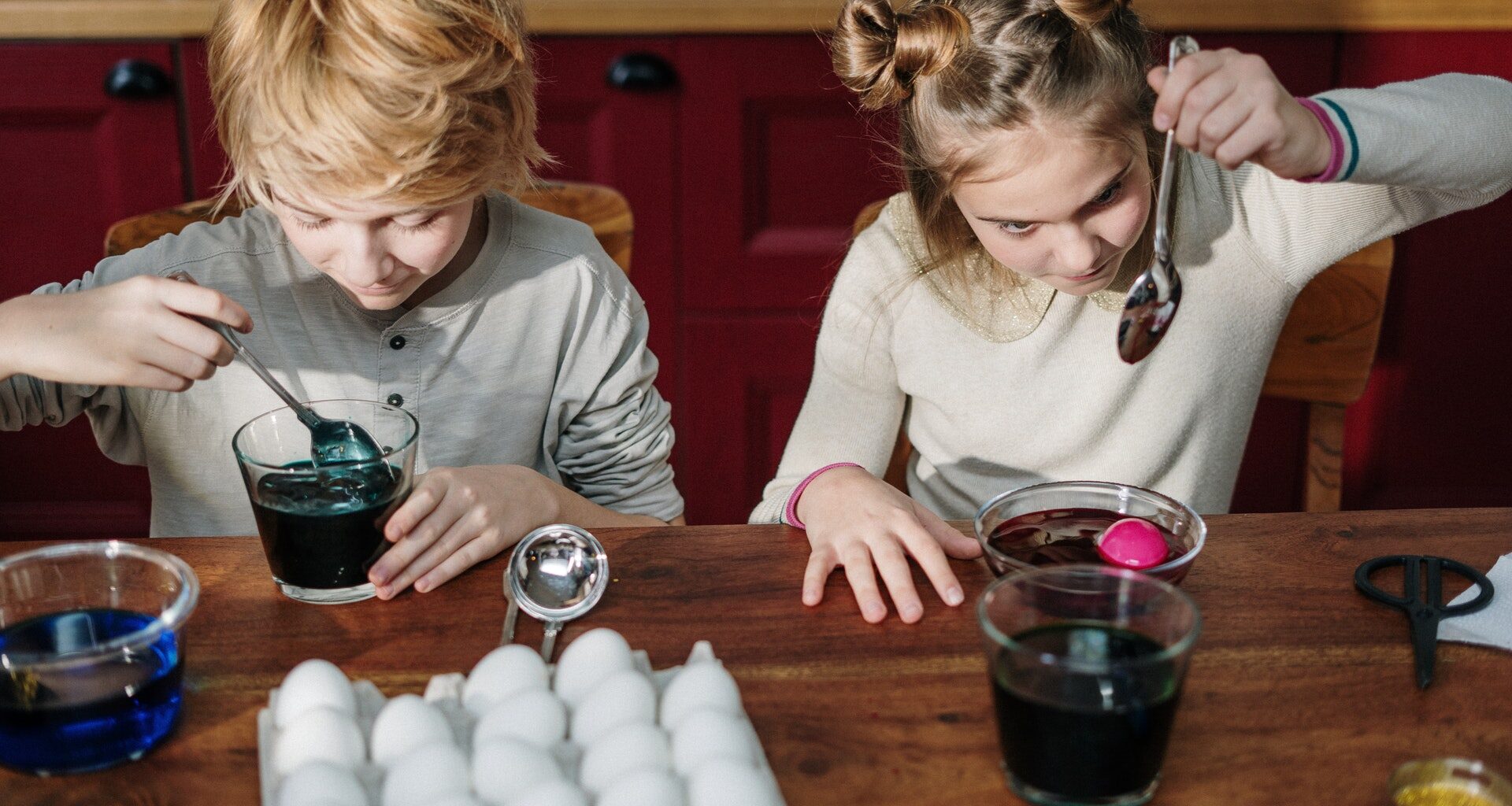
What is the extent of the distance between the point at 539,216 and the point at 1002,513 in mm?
621

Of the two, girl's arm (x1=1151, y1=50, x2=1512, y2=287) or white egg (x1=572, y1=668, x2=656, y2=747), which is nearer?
white egg (x1=572, y1=668, x2=656, y2=747)

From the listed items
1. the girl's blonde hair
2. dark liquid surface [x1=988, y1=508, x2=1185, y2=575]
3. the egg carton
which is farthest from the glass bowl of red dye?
the girl's blonde hair

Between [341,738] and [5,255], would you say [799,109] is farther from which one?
[341,738]

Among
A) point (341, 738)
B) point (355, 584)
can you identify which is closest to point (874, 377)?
point (355, 584)

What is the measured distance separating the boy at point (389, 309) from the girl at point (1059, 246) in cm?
22

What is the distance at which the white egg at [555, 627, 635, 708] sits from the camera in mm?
745

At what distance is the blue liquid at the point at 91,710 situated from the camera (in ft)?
2.28

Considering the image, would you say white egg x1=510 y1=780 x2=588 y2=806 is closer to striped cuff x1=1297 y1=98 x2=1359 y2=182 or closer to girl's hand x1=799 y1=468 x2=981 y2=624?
girl's hand x1=799 y1=468 x2=981 y2=624

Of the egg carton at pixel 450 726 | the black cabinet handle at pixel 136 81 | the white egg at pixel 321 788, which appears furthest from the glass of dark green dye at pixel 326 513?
the black cabinet handle at pixel 136 81

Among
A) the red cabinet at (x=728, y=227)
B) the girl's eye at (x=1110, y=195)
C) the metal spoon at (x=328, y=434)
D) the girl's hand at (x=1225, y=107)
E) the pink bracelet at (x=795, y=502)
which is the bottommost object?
the red cabinet at (x=728, y=227)

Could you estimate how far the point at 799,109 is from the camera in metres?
2.09

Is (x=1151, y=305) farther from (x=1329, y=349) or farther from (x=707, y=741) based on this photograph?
(x=707, y=741)

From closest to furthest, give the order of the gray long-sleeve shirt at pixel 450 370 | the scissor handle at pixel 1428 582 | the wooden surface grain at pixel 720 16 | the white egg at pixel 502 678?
1. the white egg at pixel 502 678
2. the scissor handle at pixel 1428 582
3. the gray long-sleeve shirt at pixel 450 370
4. the wooden surface grain at pixel 720 16

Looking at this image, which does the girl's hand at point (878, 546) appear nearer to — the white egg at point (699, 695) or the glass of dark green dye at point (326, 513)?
the white egg at point (699, 695)
